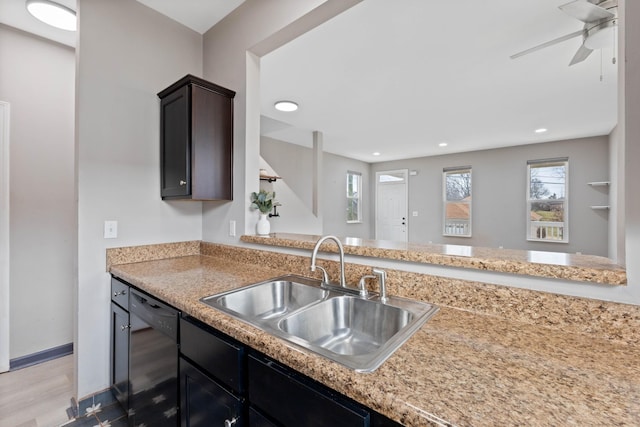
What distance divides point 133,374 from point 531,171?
273 inches

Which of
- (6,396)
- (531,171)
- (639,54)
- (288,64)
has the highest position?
(288,64)

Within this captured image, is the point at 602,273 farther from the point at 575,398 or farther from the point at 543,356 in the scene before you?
the point at 575,398

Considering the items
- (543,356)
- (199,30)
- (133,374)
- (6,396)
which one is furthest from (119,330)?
(199,30)

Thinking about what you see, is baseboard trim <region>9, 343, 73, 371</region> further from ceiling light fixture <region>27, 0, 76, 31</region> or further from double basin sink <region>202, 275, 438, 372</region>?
ceiling light fixture <region>27, 0, 76, 31</region>

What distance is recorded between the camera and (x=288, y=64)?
2629 millimetres

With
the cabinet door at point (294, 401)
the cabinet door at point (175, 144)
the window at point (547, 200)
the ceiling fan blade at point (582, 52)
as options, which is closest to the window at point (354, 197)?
the window at point (547, 200)

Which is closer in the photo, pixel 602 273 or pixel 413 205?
pixel 602 273

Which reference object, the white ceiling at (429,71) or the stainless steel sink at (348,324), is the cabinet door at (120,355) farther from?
the white ceiling at (429,71)

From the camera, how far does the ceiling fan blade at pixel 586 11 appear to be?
5.48 feet

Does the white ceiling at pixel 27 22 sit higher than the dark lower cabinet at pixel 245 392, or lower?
higher

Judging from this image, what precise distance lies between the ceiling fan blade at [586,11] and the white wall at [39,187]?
3609mm

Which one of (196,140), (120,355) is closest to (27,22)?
(196,140)

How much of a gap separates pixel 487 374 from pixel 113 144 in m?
2.30

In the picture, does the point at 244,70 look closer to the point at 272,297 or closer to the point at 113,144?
the point at 113,144
